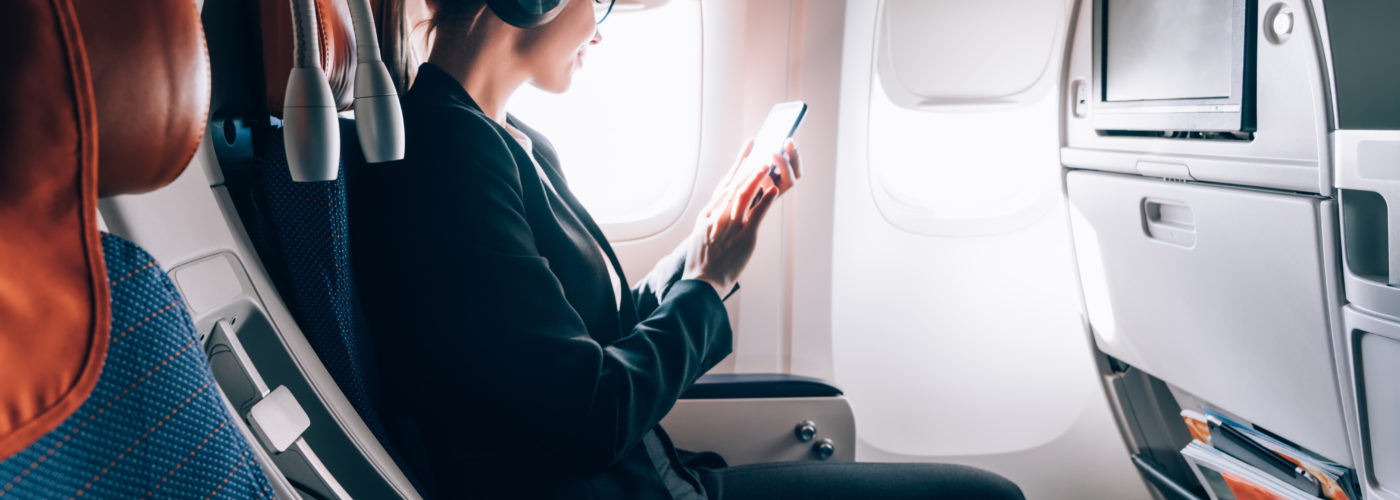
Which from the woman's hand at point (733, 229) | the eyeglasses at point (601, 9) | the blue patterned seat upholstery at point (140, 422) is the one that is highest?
the eyeglasses at point (601, 9)

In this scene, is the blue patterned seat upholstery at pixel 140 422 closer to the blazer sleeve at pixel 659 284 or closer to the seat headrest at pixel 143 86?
the seat headrest at pixel 143 86

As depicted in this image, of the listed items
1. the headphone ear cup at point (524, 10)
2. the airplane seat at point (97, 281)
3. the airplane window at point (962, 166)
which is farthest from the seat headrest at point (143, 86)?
the airplane window at point (962, 166)

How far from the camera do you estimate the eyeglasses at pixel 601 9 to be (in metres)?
1.23

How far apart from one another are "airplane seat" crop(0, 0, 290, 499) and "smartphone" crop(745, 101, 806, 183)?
954mm

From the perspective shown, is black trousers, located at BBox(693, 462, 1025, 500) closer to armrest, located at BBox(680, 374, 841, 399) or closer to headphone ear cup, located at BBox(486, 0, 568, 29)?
armrest, located at BBox(680, 374, 841, 399)

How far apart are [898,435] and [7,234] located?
2.14m

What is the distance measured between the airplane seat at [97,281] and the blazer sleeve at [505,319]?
0.39m

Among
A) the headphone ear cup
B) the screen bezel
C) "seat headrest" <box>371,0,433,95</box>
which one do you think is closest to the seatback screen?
the screen bezel

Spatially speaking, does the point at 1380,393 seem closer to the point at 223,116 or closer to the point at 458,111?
the point at 458,111

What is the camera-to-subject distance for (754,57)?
73.5 inches

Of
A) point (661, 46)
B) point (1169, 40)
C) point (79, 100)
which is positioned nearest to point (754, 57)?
point (661, 46)

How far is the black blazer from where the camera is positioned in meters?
0.89

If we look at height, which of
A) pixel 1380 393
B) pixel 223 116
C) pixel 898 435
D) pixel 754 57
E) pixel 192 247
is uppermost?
pixel 754 57

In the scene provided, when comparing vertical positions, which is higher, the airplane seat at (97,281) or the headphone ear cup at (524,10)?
the headphone ear cup at (524,10)
